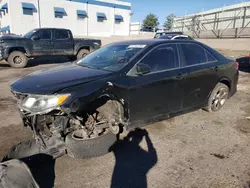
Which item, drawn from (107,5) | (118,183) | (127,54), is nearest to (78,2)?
(107,5)

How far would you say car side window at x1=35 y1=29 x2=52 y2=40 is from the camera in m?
11.0

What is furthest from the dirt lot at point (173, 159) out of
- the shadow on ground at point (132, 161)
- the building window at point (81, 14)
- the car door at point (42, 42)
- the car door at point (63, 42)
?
the building window at point (81, 14)

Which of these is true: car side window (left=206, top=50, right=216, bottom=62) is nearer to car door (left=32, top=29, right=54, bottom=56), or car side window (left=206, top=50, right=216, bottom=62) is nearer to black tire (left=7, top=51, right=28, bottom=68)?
car door (left=32, top=29, right=54, bottom=56)

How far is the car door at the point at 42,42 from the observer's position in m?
10.9

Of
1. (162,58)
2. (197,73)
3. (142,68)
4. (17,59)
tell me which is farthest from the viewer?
(17,59)

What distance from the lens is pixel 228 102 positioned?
5.56 meters

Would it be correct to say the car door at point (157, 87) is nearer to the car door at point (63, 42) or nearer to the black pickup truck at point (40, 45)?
the black pickup truck at point (40, 45)

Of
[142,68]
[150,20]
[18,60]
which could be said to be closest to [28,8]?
[18,60]

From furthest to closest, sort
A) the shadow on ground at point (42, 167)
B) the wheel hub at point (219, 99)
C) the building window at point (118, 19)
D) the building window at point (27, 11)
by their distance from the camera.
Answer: the building window at point (118, 19) → the building window at point (27, 11) → the wheel hub at point (219, 99) → the shadow on ground at point (42, 167)

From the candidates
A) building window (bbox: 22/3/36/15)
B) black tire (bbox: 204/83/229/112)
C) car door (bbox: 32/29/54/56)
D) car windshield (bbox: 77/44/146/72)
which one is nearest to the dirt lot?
black tire (bbox: 204/83/229/112)

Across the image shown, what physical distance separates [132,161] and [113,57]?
1.77 m

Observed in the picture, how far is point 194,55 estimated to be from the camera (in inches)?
163

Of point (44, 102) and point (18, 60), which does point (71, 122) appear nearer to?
point (44, 102)

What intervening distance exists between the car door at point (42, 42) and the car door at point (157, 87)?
8.89m
